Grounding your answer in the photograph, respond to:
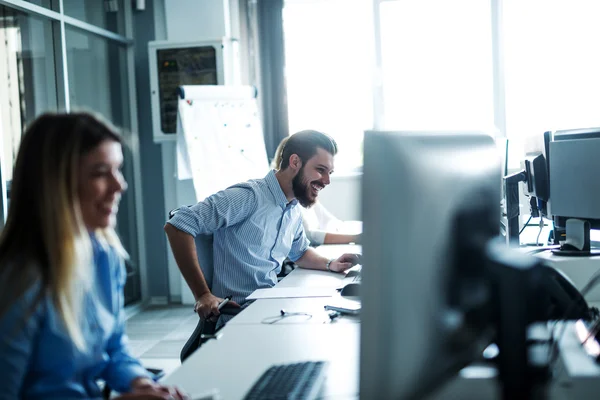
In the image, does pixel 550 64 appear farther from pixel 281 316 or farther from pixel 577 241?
pixel 281 316

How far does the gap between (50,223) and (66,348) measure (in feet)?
0.71

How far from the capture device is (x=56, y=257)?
3.43ft

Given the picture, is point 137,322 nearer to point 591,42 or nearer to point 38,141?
point 38,141

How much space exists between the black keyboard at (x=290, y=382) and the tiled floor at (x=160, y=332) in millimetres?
2211

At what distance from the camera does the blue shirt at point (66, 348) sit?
0.99m

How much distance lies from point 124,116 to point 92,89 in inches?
18.0

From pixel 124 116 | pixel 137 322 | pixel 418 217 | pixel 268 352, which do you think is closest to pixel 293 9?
pixel 124 116

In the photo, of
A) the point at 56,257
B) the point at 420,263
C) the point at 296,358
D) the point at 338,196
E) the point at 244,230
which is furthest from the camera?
the point at 338,196

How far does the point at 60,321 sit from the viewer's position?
104 cm

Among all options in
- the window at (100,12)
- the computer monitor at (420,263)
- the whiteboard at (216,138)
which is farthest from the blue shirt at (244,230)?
the window at (100,12)

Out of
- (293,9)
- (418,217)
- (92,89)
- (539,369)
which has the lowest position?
(539,369)

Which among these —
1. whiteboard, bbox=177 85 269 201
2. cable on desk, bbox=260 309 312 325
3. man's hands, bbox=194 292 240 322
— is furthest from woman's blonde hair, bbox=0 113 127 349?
whiteboard, bbox=177 85 269 201

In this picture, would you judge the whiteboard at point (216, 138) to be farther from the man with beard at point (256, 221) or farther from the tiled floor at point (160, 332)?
the man with beard at point (256, 221)

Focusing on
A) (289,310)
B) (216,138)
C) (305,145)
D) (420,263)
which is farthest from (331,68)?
(420,263)
